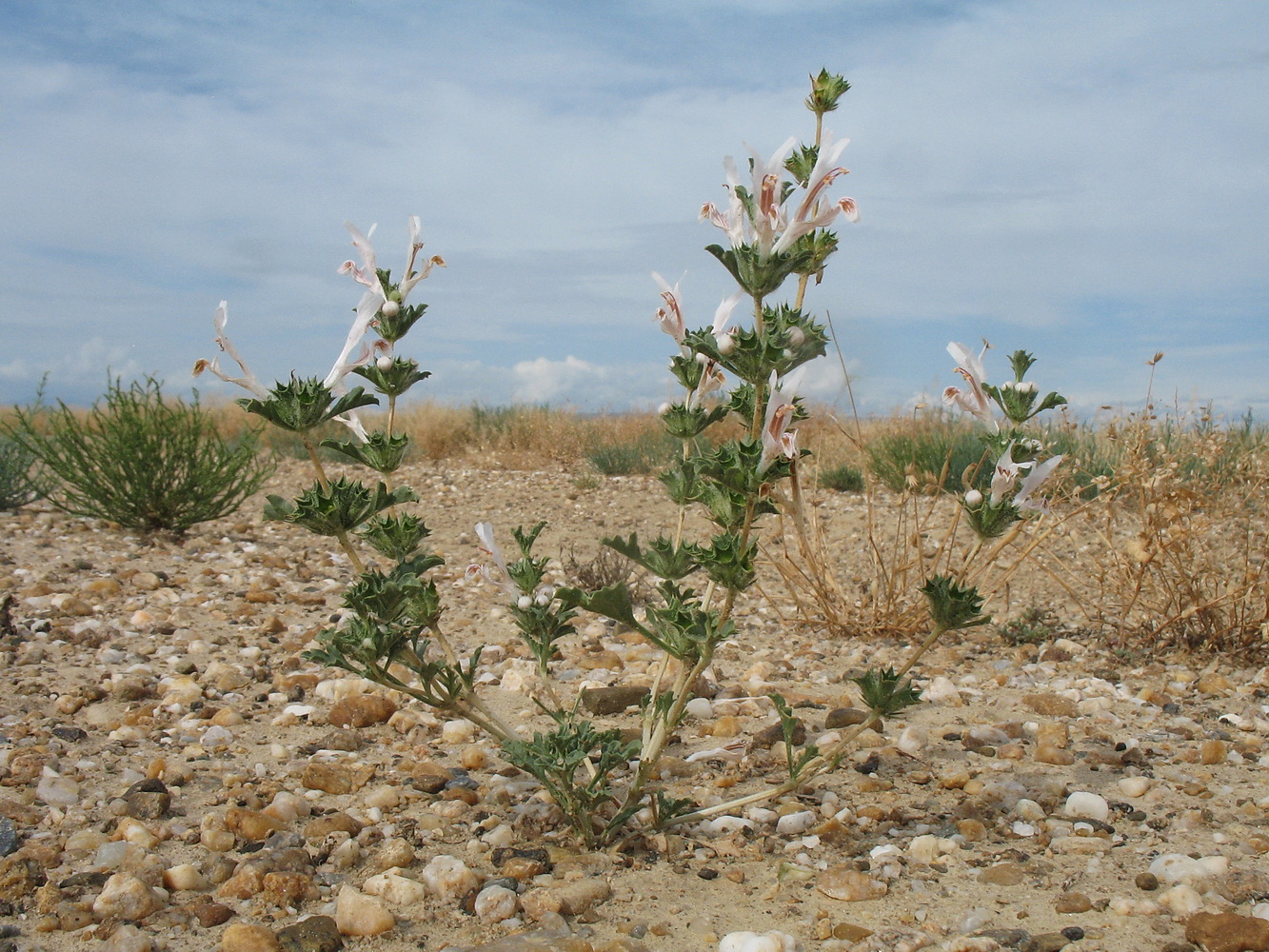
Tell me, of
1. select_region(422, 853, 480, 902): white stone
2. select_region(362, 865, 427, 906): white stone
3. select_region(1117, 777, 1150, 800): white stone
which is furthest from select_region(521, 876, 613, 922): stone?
select_region(1117, 777, 1150, 800): white stone

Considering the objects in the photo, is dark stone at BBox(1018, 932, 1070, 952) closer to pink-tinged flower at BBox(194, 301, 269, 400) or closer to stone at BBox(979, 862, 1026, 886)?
stone at BBox(979, 862, 1026, 886)

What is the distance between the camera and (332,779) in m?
2.78

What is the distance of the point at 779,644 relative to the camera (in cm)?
475

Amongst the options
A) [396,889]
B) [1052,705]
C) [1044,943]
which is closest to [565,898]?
[396,889]

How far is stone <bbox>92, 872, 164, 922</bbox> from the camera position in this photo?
82.3 inches

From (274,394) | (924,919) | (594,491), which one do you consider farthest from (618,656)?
(594,491)

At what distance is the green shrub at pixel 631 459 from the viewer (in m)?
11.7

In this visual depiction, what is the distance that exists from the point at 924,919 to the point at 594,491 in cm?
781

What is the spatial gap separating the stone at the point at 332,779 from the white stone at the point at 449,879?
61 cm

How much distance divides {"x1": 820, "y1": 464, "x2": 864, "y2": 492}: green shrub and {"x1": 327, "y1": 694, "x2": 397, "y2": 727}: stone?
6922 millimetres

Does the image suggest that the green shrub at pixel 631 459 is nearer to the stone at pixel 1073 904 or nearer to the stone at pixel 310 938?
the stone at pixel 1073 904

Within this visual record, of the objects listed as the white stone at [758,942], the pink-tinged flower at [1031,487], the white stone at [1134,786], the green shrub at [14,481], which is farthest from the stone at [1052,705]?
the green shrub at [14,481]

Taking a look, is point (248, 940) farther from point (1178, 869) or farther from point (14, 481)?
point (14, 481)

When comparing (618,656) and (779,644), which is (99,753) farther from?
(779,644)
